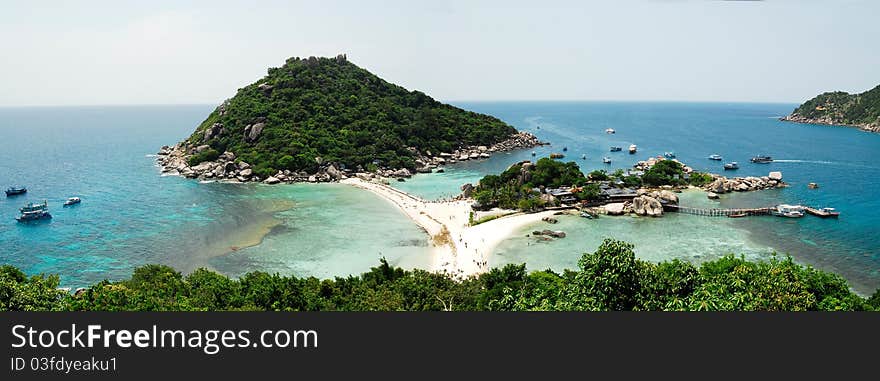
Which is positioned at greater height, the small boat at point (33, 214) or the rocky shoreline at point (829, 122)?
the rocky shoreline at point (829, 122)

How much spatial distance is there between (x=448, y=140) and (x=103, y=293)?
68051 mm

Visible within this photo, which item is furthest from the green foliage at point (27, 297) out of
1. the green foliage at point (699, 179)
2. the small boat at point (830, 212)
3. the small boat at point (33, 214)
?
the green foliage at point (699, 179)

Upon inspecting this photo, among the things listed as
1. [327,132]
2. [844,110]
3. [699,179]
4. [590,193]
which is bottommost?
[590,193]

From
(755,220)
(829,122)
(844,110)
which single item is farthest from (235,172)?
(844,110)

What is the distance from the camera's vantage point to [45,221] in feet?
141

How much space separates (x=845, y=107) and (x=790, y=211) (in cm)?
11567

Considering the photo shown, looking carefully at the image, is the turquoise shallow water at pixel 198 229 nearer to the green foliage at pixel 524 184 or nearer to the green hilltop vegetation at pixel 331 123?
the green hilltop vegetation at pixel 331 123

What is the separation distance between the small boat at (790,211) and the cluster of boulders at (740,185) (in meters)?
6.27

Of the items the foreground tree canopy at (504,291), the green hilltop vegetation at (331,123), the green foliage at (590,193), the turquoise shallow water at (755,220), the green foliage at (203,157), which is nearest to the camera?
the foreground tree canopy at (504,291)

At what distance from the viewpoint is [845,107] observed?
12850 cm

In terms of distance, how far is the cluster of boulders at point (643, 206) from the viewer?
142 feet

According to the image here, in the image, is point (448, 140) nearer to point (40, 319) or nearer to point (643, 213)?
point (643, 213)

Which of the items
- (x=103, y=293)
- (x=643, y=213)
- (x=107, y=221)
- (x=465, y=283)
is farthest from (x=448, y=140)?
(x=103, y=293)

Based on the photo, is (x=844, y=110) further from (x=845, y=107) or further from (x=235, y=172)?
(x=235, y=172)
